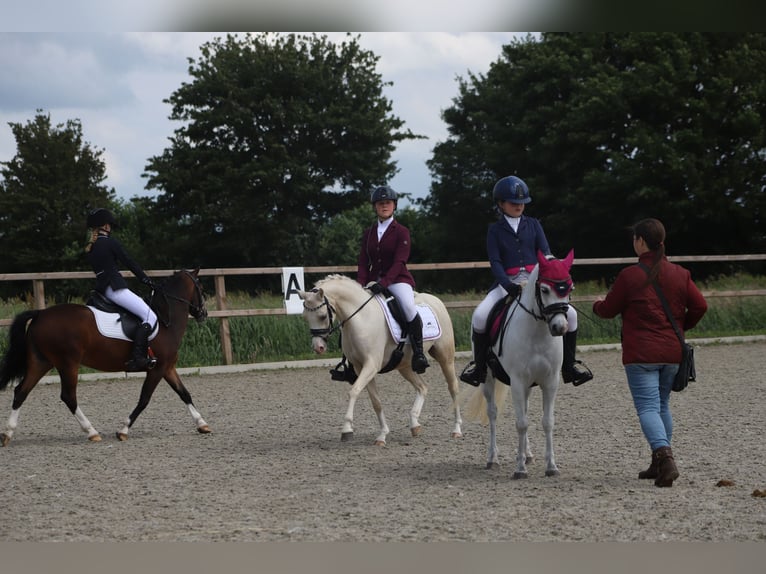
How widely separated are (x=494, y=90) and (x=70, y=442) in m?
37.1

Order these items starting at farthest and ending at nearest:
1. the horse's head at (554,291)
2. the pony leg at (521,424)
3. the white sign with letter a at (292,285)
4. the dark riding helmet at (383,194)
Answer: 1. the white sign with letter a at (292,285)
2. the dark riding helmet at (383,194)
3. the pony leg at (521,424)
4. the horse's head at (554,291)

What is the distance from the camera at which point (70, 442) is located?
29.2ft

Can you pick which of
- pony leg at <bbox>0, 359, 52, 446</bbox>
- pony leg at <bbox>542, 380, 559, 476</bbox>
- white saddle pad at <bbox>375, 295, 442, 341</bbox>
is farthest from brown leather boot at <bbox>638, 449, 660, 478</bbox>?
pony leg at <bbox>0, 359, 52, 446</bbox>

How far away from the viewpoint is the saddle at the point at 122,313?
895 cm

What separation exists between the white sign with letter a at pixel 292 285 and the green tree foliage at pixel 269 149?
82.6 ft

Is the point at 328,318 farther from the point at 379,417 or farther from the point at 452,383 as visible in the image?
the point at 452,383

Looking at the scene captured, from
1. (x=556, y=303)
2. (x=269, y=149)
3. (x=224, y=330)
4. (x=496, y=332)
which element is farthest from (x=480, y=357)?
(x=269, y=149)

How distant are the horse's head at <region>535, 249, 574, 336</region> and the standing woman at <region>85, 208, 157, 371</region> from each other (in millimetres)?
4198

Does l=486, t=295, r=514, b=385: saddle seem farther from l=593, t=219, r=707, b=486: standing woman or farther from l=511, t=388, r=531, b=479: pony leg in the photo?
l=593, t=219, r=707, b=486: standing woman

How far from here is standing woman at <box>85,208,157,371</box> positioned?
882 cm

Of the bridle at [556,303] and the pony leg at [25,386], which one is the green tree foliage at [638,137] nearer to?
the pony leg at [25,386]

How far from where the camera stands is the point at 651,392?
247 inches

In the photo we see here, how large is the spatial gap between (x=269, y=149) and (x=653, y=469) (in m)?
38.4

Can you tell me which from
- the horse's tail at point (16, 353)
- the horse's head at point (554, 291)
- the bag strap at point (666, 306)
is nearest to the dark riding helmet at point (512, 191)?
the horse's head at point (554, 291)
